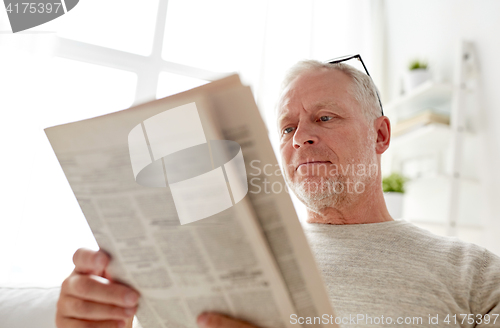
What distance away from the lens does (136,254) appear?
1.66 ft

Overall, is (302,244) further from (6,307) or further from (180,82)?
(180,82)

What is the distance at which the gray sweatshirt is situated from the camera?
29.5 inches

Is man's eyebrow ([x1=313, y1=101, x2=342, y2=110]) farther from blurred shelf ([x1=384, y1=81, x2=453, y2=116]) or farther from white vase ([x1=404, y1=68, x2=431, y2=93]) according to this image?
white vase ([x1=404, y1=68, x2=431, y2=93])

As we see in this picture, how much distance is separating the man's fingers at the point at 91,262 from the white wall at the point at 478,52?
5.64 ft

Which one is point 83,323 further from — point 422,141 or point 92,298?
point 422,141

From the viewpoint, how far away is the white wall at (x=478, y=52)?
1618mm

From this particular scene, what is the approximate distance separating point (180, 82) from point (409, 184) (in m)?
1.46

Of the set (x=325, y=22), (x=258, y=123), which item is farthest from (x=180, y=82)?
(x=258, y=123)

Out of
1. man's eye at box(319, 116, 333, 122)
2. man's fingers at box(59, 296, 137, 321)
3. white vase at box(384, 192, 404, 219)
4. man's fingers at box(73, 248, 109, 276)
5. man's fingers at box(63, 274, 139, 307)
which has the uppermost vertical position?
man's eye at box(319, 116, 333, 122)

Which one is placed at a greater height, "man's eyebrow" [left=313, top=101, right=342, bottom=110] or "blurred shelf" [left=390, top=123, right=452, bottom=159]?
"man's eyebrow" [left=313, top=101, right=342, bottom=110]

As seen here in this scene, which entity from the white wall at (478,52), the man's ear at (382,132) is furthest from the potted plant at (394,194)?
the man's ear at (382,132)

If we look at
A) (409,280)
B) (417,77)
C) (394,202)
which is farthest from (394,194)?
(409,280)

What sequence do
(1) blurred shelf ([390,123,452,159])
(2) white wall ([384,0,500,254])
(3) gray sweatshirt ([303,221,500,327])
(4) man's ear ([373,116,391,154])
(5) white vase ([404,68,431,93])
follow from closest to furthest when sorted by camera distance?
(3) gray sweatshirt ([303,221,500,327]) < (4) man's ear ([373,116,391,154]) < (2) white wall ([384,0,500,254]) < (1) blurred shelf ([390,123,452,159]) < (5) white vase ([404,68,431,93])

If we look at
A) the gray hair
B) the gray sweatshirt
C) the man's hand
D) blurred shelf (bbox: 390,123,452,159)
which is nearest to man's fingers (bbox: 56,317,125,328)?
the man's hand
